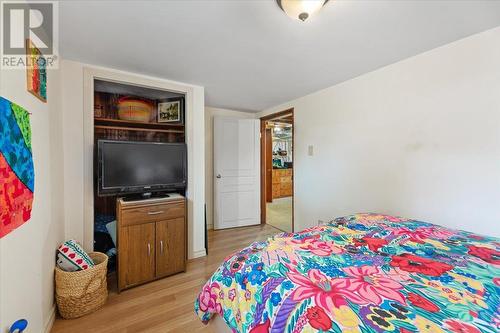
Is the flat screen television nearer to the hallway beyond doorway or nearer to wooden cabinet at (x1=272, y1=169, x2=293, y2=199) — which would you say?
the hallway beyond doorway

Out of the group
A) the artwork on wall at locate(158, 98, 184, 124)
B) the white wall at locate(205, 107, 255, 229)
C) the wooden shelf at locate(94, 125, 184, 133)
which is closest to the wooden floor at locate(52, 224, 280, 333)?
the white wall at locate(205, 107, 255, 229)

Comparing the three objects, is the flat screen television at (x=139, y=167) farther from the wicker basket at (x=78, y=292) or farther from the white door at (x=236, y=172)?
the white door at (x=236, y=172)

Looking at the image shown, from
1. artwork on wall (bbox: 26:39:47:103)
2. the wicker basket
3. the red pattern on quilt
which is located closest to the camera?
the red pattern on quilt

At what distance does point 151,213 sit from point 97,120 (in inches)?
49.1

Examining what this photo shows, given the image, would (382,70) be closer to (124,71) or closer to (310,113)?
(310,113)

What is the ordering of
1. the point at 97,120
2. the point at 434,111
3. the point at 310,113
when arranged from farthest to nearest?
the point at 310,113 → the point at 97,120 → the point at 434,111

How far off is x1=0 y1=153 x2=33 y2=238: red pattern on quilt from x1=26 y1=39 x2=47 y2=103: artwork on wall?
61 cm

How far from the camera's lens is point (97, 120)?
2.34 metres

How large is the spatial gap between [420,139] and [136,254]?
118 inches

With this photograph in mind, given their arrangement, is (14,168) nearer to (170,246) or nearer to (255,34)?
(170,246)

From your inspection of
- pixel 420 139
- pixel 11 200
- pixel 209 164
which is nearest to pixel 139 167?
pixel 11 200

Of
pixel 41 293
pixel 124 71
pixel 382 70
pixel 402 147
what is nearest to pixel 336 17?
pixel 382 70

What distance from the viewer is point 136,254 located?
2.08m

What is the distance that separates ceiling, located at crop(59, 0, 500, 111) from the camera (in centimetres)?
134
